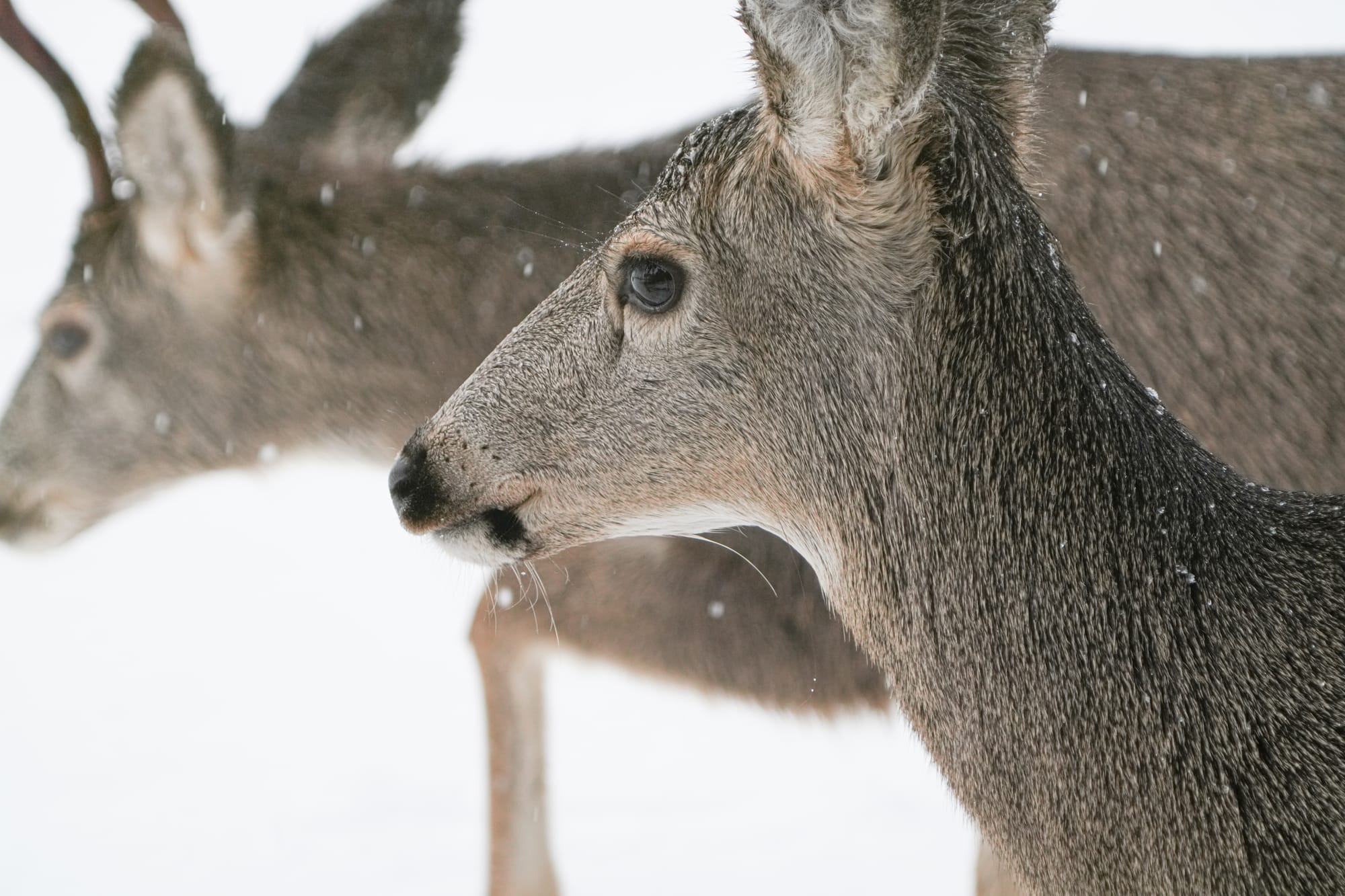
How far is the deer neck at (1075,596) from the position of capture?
6.74 feet

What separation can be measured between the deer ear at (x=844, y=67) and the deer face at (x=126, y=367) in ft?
8.73

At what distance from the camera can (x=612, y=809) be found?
4.60 meters

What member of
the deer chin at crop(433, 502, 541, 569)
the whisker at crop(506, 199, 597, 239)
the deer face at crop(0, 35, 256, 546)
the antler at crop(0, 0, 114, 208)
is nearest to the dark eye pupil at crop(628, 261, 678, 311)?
the deer chin at crop(433, 502, 541, 569)

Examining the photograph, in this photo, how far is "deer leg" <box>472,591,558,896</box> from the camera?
4.12m

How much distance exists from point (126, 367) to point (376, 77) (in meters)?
1.41

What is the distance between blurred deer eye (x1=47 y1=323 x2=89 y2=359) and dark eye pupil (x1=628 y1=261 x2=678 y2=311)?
8.73 feet

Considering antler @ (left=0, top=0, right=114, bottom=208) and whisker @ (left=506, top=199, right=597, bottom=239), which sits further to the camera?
antler @ (left=0, top=0, right=114, bottom=208)

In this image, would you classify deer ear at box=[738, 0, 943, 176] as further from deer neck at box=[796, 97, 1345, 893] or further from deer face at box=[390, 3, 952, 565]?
deer neck at box=[796, 97, 1345, 893]

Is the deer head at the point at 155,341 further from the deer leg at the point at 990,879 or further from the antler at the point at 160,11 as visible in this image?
the deer leg at the point at 990,879

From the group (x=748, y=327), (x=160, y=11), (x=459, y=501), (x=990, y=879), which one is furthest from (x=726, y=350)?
(x=160, y=11)

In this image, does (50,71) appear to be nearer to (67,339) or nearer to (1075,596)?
(67,339)

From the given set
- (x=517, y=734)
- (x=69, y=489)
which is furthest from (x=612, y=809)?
(x=69, y=489)

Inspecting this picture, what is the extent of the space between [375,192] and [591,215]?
76 cm

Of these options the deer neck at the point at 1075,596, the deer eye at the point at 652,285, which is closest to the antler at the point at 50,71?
the deer eye at the point at 652,285
